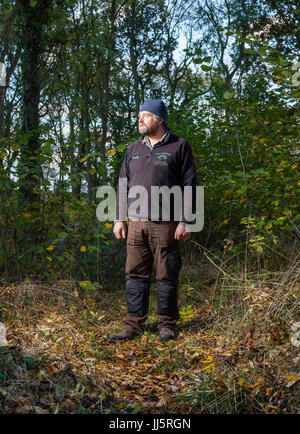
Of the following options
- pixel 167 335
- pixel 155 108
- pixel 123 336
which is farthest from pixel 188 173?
pixel 123 336

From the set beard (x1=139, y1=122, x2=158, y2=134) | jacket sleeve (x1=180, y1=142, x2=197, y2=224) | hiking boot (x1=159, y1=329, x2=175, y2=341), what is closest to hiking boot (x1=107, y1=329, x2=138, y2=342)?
hiking boot (x1=159, y1=329, x2=175, y2=341)

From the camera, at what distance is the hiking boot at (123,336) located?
3.92m

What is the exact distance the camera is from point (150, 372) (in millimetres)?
3209

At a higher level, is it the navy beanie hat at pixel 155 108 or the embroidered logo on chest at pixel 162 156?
the navy beanie hat at pixel 155 108

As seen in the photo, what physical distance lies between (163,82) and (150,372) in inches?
702

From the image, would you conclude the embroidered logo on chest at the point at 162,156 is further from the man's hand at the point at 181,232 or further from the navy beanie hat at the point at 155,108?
the man's hand at the point at 181,232

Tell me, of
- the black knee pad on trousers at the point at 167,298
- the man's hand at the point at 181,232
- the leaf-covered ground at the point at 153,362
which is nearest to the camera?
the leaf-covered ground at the point at 153,362

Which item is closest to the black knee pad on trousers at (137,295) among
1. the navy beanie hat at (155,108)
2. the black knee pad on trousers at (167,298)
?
the black knee pad on trousers at (167,298)

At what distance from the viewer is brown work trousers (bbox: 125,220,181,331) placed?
12.6 feet

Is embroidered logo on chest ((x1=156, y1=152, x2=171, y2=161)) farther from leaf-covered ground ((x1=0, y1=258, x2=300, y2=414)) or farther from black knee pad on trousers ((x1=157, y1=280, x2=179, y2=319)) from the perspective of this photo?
leaf-covered ground ((x1=0, y1=258, x2=300, y2=414))

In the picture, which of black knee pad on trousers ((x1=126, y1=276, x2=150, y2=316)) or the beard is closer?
the beard

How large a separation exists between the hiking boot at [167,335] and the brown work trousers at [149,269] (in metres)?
0.05

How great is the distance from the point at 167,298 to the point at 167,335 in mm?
344
